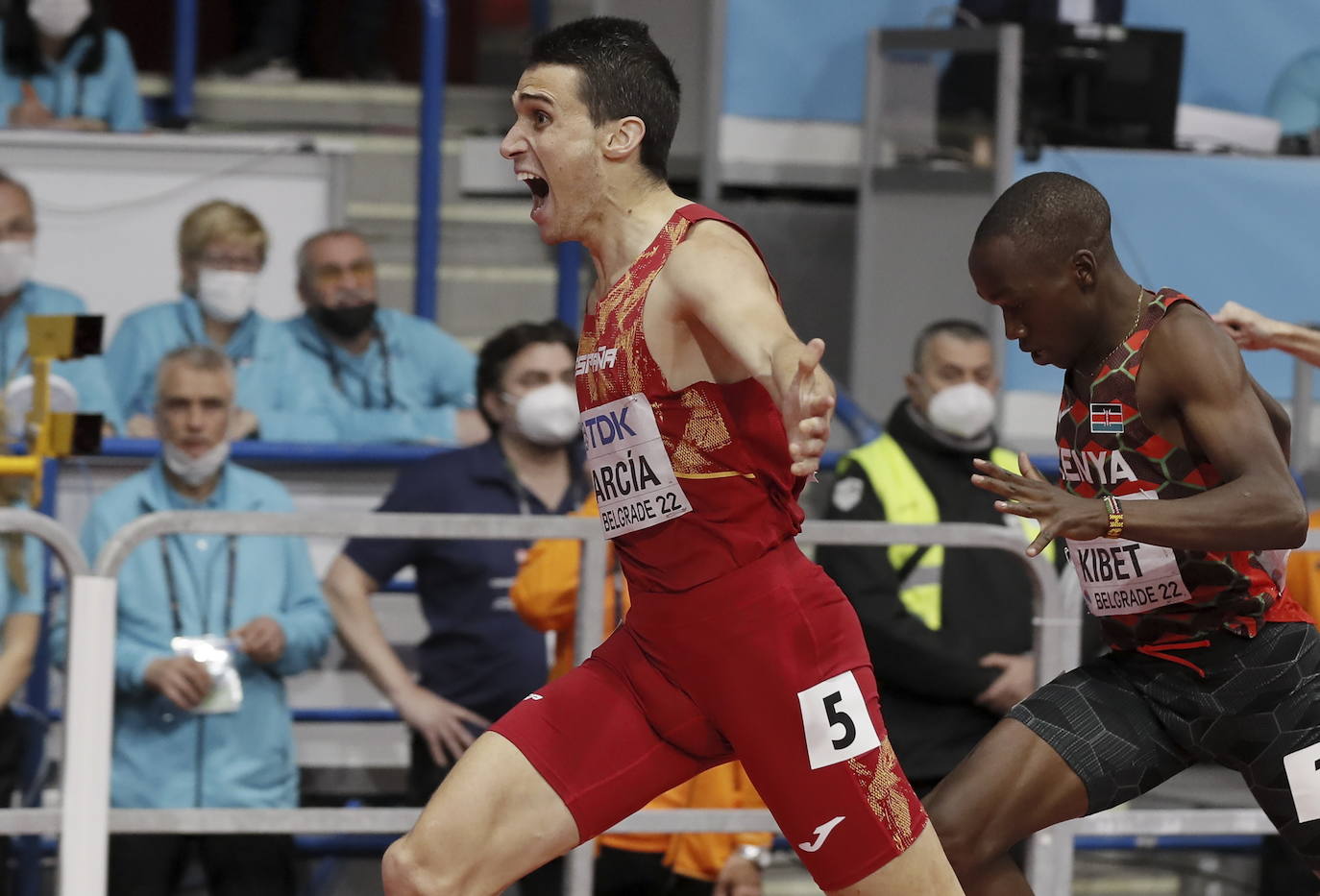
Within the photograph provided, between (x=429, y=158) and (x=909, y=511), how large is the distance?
4.28 metres

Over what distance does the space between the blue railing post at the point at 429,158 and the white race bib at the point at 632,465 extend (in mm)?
5637

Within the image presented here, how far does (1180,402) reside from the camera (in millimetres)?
3885

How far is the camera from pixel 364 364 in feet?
24.1

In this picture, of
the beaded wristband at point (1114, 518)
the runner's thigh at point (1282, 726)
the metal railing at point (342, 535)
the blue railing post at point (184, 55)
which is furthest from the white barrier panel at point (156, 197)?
the beaded wristband at point (1114, 518)

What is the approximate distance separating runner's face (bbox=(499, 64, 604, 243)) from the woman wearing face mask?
5.49 meters

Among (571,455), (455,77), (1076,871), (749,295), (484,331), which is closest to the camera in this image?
(749,295)

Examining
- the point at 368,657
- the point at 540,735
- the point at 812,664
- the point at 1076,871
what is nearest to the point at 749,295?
the point at 812,664

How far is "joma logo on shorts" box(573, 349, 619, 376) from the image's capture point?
3635mm

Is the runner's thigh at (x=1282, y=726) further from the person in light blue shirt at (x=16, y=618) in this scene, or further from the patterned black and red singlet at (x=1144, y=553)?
the person in light blue shirt at (x=16, y=618)

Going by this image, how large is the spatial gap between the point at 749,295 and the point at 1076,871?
165 inches

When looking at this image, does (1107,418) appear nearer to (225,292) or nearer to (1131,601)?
(1131,601)

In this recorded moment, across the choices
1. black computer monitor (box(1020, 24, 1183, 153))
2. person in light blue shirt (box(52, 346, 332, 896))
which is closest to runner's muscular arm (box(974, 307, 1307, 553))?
person in light blue shirt (box(52, 346, 332, 896))

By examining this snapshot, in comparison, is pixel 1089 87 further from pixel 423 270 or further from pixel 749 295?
pixel 749 295

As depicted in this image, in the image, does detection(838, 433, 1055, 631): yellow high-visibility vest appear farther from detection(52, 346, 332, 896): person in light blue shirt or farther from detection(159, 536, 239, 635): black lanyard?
detection(159, 536, 239, 635): black lanyard
